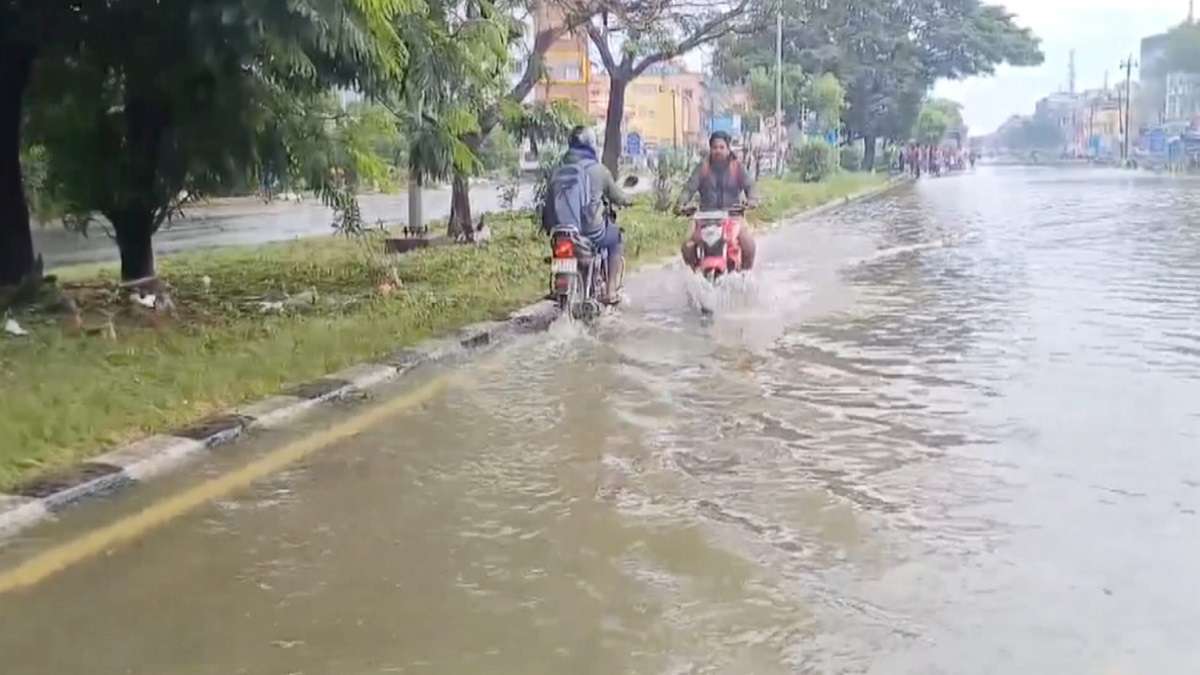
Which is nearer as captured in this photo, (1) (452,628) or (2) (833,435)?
(1) (452,628)

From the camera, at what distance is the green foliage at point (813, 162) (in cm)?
4822

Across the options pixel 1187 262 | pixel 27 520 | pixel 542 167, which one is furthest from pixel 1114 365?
pixel 542 167

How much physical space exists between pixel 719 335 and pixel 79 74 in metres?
6.49

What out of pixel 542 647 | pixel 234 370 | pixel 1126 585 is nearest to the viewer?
pixel 542 647

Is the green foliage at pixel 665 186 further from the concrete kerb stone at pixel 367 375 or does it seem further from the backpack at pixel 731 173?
the concrete kerb stone at pixel 367 375

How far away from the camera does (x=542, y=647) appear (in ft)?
13.7

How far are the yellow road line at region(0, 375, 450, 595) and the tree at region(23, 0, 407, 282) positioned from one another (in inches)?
107

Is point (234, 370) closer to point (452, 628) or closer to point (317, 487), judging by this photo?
point (317, 487)

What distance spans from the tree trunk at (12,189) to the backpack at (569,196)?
4484 mm

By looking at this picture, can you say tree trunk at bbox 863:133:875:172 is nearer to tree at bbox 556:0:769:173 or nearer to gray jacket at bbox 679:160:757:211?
tree at bbox 556:0:769:173

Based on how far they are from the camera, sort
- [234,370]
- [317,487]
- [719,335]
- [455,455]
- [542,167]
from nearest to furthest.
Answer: [317,487] → [455,455] → [234,370] → [719,335] → [542,167]

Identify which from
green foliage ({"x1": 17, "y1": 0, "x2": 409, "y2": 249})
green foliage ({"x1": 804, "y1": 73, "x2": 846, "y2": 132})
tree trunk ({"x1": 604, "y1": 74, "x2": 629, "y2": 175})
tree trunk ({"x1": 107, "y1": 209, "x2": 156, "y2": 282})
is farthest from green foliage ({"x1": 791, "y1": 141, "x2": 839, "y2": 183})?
tree trunk ({"x1": 107, "y1": 209, "x2": 156, "y2": 282})

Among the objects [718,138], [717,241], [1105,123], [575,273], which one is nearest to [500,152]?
[718,138]

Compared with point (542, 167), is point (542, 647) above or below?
below
